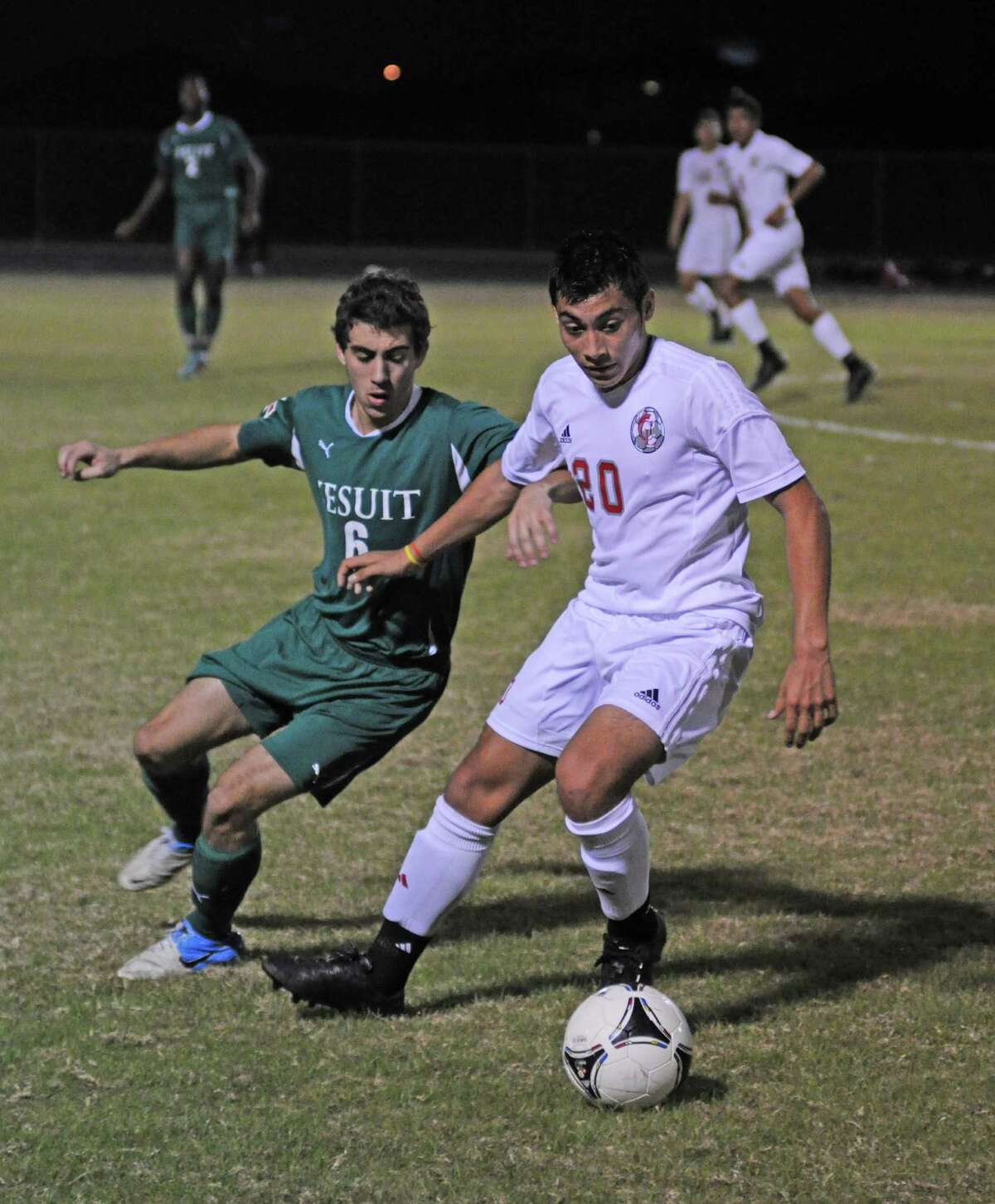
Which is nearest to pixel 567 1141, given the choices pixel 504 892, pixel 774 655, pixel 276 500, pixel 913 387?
pixel 504 892

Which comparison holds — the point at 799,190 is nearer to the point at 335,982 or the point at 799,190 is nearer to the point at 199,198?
the point at 199,198

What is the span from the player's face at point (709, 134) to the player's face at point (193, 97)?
6.00 meters

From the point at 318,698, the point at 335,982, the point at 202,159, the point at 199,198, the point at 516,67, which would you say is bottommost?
the point at 335,982

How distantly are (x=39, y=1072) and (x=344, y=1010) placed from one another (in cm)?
69

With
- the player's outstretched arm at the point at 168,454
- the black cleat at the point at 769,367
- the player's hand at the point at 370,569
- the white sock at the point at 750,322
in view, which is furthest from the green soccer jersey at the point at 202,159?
the player's hand at the point at 370,569

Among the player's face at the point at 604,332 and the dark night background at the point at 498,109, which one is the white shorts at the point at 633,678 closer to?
the player's face at the point at 604,332

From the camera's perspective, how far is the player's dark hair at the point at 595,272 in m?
3.86

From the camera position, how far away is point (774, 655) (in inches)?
301

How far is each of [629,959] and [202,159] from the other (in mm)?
14292

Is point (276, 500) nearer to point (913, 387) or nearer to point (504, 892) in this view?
point (504, 892)

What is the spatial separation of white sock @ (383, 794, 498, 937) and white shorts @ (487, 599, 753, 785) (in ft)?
0.76

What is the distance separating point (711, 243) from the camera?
19.9 metres

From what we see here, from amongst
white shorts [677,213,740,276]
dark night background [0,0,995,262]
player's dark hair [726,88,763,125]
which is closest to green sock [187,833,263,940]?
player's dark hair [726,88,763,125]

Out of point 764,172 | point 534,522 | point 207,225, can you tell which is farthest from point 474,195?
point 534,522
